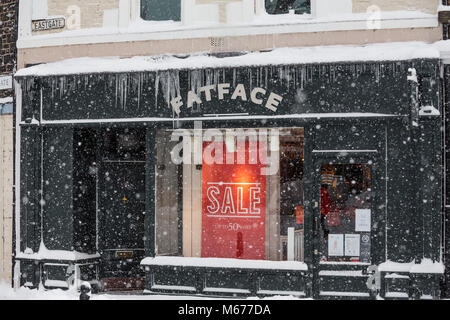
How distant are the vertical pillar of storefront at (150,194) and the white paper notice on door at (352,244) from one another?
120 inches

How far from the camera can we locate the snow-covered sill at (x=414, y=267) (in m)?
10.2

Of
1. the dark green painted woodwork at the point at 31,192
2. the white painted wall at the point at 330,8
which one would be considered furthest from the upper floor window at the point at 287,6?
the dark green painted woodwork at the point at 31,192

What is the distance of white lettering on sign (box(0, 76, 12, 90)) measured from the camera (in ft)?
42.3

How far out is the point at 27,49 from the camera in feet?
41.6

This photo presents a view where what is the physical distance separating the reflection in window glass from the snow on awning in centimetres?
164

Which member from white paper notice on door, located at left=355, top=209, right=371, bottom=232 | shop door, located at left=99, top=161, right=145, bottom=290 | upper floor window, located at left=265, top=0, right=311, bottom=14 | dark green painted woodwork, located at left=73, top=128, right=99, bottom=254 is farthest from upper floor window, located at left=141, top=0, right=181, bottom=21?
white paper notice on door, located at left=355, top=209, right=371, bottom=232

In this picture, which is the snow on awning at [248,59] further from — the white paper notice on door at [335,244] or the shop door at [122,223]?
the white paper notice on door at [335,244]

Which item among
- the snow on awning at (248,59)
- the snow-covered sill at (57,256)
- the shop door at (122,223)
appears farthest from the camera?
the shop door at (122,223)

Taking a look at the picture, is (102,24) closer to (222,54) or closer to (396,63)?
(222,54)

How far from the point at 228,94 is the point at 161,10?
202 centimetres

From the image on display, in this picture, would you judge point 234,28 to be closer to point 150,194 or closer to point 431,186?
point 150,194

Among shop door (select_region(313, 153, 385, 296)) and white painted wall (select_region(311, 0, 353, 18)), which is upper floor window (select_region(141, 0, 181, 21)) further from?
shop door (select_region(313, 153, 385, 296))

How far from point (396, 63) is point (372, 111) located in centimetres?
77

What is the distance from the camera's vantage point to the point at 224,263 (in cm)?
1130
